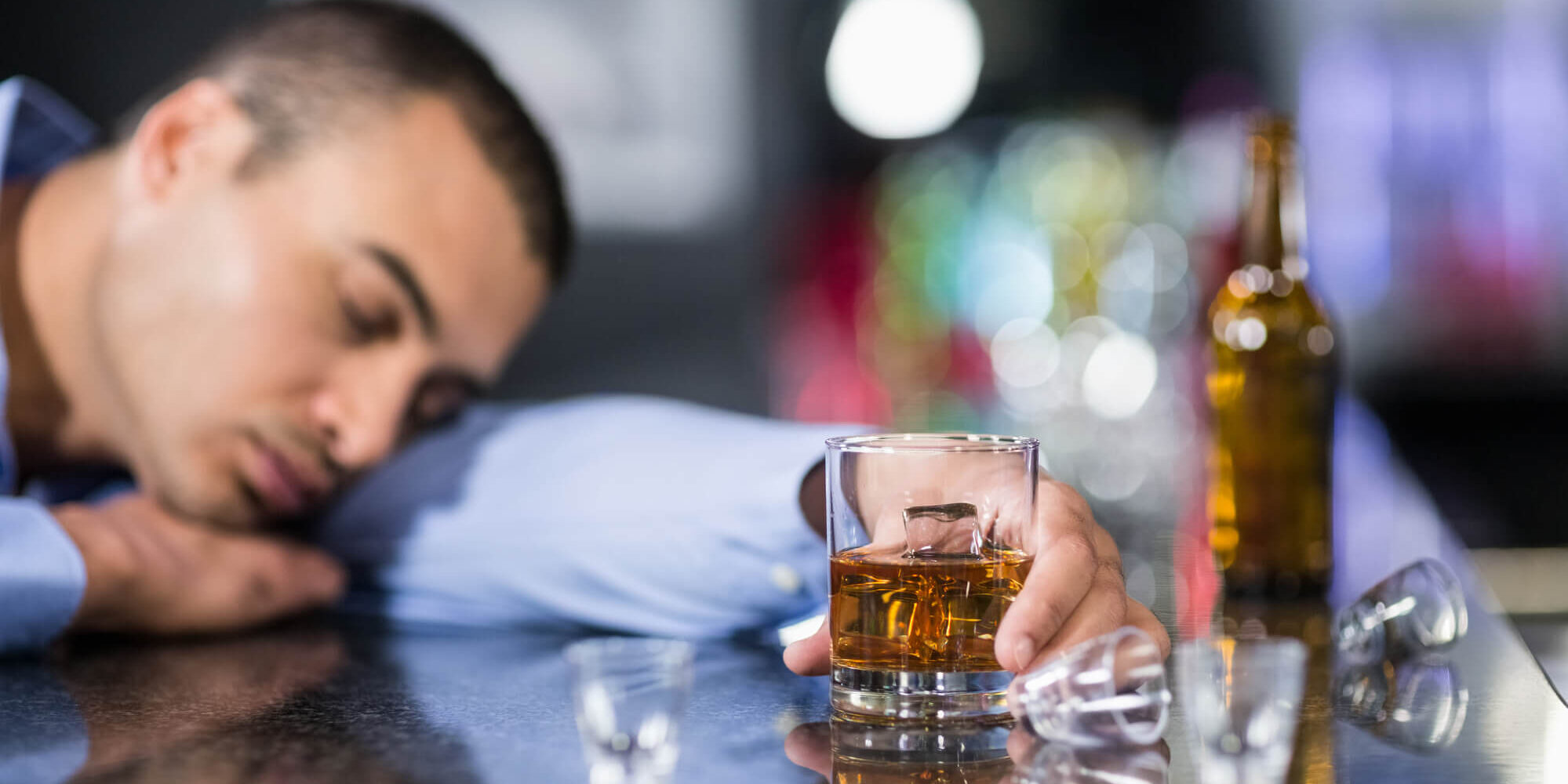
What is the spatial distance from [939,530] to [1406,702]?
0.27 metres

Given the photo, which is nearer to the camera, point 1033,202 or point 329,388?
point 329,388

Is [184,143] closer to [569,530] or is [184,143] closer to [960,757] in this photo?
[569,530]

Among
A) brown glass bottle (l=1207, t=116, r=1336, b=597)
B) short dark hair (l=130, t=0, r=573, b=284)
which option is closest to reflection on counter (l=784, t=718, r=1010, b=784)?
brown glass bottle (l=1207, t=116, r=1336, b=597)

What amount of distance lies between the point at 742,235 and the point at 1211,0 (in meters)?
1.93

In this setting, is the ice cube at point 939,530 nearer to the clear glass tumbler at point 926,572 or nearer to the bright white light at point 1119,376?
the clear glass tumbler at point 926,572

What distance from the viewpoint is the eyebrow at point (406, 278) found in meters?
1.25

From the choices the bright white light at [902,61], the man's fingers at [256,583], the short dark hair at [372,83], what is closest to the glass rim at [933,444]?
the man's fingers at [256,583]

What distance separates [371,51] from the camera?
1397mm

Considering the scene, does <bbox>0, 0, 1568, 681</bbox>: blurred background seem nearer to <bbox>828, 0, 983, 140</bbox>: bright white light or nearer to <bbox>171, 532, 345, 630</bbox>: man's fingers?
<bbox>828, 0, 983, 140</bbox>: bright white light

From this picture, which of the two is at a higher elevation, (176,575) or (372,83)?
(372,83)

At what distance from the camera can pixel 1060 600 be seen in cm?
62

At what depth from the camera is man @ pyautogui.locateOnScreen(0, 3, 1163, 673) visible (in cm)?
101

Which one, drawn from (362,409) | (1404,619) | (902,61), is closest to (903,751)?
(1404,619)

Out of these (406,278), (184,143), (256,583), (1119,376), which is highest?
(184,143)
